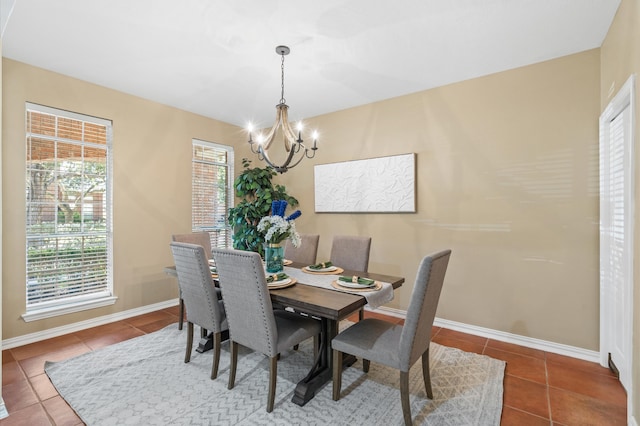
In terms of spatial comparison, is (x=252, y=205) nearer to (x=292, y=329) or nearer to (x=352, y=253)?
(x=352, y=253)

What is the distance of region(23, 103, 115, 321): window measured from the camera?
3.13 metres

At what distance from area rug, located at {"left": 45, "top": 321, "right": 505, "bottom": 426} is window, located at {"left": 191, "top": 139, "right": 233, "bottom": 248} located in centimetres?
215

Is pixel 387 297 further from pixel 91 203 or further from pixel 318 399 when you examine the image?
pixel 91 203

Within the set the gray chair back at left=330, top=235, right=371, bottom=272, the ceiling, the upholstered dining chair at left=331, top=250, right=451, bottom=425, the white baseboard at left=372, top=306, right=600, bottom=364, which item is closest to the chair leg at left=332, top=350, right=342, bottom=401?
the upholstered dining chair at left=331, top=250, right=451, bottom=425

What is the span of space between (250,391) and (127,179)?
2.91 m

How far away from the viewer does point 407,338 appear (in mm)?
1809

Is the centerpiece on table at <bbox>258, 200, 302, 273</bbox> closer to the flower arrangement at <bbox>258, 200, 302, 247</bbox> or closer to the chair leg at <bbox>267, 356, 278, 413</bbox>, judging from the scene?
the flower arrangement at <bbox>258, 200, 302, 247</bbox>

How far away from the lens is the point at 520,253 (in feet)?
10.0

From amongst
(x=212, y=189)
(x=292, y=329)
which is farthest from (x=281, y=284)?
(x=212, y=189)

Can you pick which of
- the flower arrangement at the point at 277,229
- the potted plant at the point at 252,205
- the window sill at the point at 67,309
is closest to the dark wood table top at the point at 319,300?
the flower arrangement at the point at 277,229

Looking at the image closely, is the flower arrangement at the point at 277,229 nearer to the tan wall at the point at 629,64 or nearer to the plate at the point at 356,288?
the plate at the point at 356,288

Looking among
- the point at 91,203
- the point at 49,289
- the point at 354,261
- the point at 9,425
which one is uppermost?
the point at 91,203

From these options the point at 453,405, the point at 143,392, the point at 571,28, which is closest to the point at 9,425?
the point at 143,392

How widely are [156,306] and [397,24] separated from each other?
163 inches
